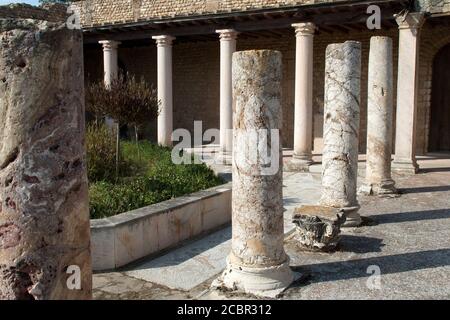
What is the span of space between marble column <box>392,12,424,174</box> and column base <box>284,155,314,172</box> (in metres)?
2.09

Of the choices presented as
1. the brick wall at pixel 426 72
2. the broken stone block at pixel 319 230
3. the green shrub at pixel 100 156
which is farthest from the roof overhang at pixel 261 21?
the broken stone block at pixel 319 230

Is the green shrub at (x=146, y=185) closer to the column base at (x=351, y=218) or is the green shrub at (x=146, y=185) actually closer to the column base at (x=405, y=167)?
the column base at (x=351, y=218)

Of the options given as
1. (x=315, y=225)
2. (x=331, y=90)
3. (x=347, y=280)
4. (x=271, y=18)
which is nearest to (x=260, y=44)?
(x=271, y=18)

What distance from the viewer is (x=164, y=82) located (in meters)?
14.4

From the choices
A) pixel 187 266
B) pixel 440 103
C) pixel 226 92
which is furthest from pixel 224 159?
pixel 187 266

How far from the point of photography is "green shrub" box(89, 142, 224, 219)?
651 cm

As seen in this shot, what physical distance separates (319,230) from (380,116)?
12.5 ft

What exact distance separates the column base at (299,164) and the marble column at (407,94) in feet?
6.87

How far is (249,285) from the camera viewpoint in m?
4.54

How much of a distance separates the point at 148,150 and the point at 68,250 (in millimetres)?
8873

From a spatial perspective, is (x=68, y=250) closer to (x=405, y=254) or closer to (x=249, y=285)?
(x=249, y=285)

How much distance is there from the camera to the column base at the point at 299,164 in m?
12.0

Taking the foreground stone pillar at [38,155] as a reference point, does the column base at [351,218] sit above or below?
below

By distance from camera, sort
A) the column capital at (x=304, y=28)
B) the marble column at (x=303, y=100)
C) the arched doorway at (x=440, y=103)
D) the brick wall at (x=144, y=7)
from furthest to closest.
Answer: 1. the brick wall at (x=144, y=7)
2. the arched doorway at (x=440, y=103)
3. the marble column at (x=303, y=100)
4. the column capital at (x=304, y=28)
